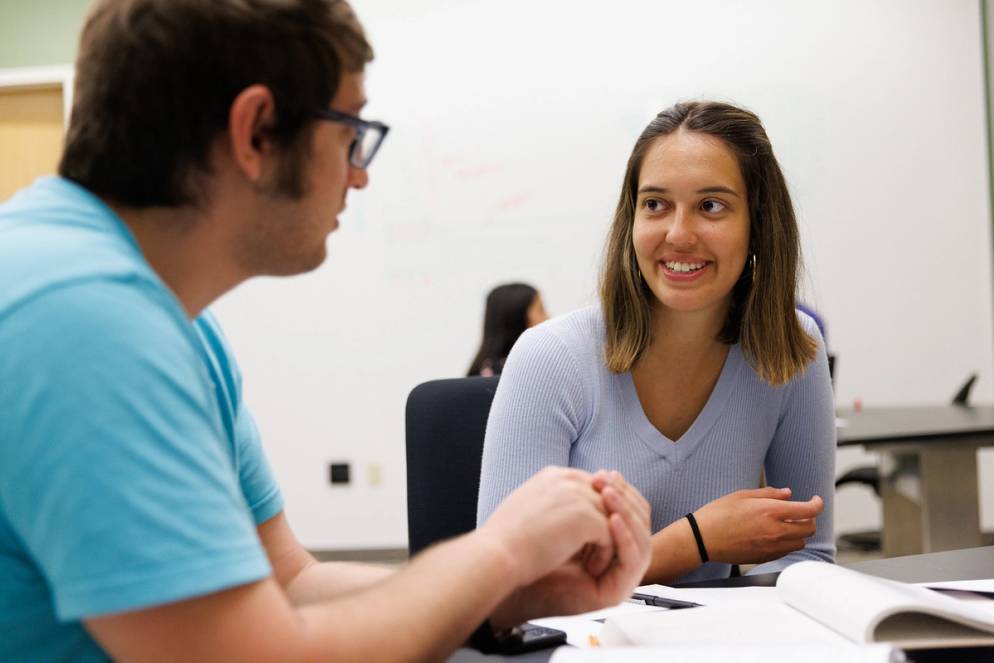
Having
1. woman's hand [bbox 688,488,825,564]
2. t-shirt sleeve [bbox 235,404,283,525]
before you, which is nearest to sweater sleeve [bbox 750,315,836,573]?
woman's hand [bbox 688,488,825,564]

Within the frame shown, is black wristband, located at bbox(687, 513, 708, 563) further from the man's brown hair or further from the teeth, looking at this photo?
the man's brown hair

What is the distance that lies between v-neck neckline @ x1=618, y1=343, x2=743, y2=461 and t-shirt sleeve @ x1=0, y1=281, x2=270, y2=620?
1.02 meters

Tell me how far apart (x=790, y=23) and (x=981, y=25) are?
85cm

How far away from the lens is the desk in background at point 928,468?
3059 mm

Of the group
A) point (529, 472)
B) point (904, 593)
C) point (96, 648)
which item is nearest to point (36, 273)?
point (96, 648)

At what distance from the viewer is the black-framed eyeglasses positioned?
885 mm

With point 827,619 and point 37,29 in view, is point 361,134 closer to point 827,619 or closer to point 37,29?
point 827,619

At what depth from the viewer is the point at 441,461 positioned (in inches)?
65.9

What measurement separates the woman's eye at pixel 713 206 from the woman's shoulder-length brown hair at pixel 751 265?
0.21ft

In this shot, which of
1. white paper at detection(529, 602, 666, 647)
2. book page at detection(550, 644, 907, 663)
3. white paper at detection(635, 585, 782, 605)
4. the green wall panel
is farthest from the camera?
the green wall panel

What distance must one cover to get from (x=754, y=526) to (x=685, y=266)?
0.47m

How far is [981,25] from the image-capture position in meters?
4.48

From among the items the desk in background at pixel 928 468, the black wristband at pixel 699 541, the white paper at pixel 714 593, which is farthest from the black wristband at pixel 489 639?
the desk in background at pixel 928 468

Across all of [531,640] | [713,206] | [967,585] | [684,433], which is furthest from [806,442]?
[531,640]
